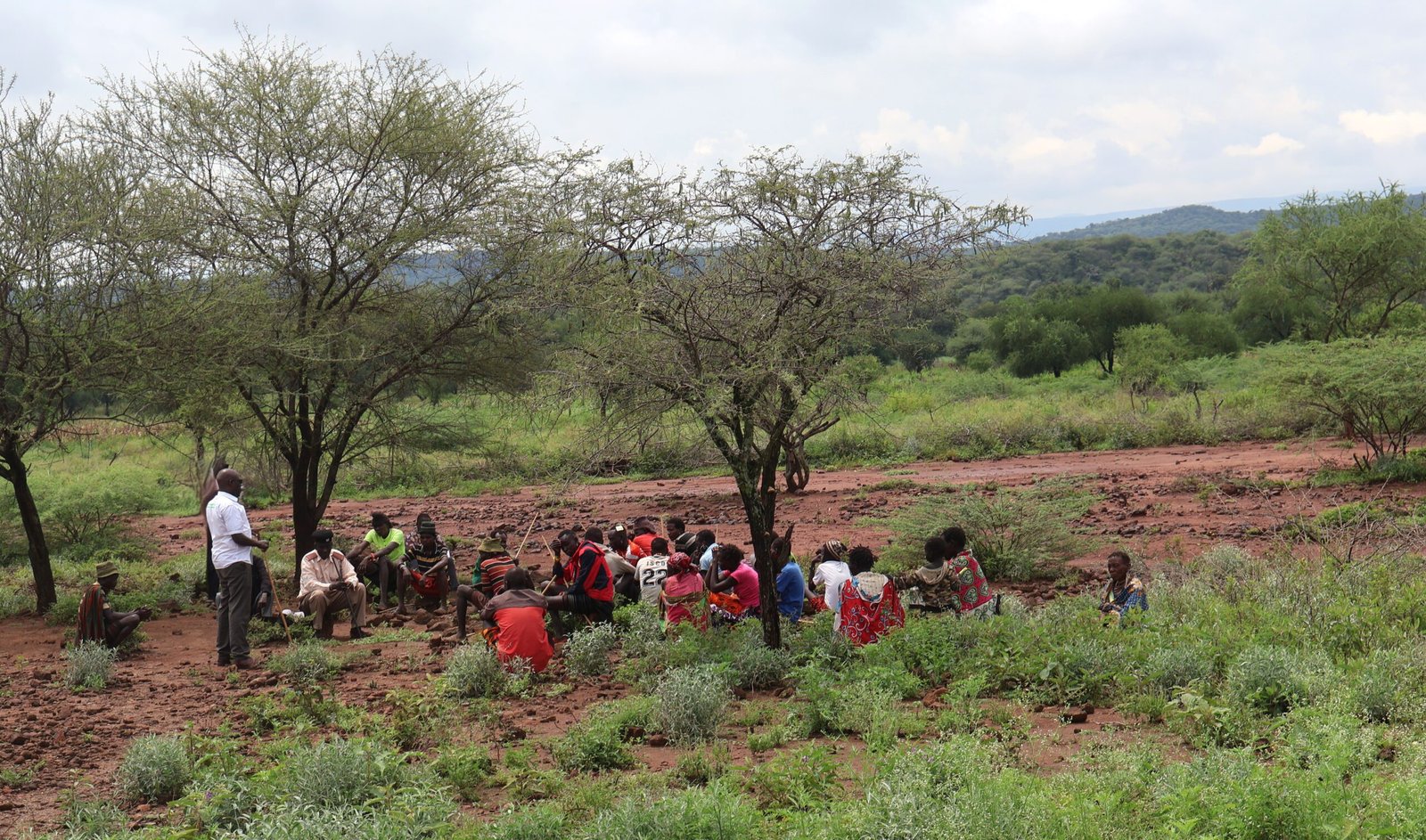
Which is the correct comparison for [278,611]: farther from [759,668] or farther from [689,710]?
[689,710]

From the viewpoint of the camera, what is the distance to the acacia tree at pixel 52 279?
10812 millimetres

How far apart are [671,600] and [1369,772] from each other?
19.7ft

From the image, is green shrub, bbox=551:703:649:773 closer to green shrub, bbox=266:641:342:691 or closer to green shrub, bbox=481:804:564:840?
green shrub, bbox=481:804:564:840

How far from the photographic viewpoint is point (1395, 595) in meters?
8.40

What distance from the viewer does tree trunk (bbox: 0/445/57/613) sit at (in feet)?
37.9

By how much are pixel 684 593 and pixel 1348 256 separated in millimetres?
24975

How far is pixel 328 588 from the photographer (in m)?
10.6

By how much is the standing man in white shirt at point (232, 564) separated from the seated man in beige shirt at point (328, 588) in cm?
100

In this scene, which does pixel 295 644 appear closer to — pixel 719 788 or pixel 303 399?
pixel 303 399

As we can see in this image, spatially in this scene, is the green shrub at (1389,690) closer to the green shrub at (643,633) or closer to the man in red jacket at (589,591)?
the green shrub at (643,633)

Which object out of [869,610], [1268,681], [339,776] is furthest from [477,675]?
[1268,681]

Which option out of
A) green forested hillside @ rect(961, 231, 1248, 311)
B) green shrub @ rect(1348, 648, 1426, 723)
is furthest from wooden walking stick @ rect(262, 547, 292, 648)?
green forested hillside @ rect(961, 231, 1248, 311)

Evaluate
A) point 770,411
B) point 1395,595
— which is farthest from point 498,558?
point 1395,595

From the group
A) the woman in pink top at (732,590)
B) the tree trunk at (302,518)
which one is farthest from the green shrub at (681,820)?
the tree trunk at (302,518)
